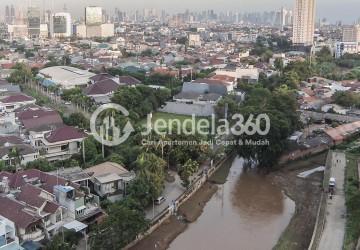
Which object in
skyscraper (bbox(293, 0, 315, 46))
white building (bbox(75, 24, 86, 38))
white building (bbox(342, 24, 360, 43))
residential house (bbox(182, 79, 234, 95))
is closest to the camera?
residential house (bbox(182, 79, 234, 95))

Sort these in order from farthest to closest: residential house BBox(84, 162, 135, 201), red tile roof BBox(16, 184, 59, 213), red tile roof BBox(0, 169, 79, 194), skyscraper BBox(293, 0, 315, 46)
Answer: skyscraper BBox(293, 0, 315, 46) < residential house BBox(84, 162, 135, 201) < red tile roof BBox(0, 169, 79, 194) < red tile roof BBox(16, 184, 59, 213)

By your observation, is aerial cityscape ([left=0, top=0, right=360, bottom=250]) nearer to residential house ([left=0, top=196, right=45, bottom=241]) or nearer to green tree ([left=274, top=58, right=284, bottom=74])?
residential house ([left=0, top=196, right=45, bottom=241])

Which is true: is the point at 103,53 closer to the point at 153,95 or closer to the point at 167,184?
the point at 153,95

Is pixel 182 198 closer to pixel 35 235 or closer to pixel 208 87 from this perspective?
pixel 35 235

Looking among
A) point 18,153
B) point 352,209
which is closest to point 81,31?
point 18,153

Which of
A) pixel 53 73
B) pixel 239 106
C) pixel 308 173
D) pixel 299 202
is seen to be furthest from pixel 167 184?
pixel 53 73

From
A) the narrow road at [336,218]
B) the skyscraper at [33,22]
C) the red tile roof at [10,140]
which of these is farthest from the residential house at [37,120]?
the skyscraper at [33,22]

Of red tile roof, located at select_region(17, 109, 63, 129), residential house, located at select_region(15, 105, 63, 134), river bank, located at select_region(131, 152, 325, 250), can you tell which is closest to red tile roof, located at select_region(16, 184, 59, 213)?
river bank, located at select_region(131, 152, 325, 250)
